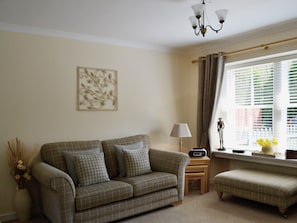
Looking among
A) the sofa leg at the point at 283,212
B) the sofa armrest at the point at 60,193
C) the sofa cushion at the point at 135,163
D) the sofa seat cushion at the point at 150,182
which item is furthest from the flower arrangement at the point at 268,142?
the sofa armrest at the point at 60,193

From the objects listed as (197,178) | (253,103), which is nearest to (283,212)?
(197,178)

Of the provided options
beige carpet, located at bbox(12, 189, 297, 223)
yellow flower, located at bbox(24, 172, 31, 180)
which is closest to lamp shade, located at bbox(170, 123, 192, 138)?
beige carpet, located at bbox(12, 189, 297, 223)

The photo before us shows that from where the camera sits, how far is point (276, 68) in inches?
155

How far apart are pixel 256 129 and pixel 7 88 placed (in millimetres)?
3625

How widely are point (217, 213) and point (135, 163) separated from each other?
1.21 metres

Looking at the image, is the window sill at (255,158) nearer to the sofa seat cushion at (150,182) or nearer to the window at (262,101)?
the window at (262,101)

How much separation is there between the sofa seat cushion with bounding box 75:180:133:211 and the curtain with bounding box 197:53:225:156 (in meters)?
1.86

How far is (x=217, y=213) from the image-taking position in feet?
10.9

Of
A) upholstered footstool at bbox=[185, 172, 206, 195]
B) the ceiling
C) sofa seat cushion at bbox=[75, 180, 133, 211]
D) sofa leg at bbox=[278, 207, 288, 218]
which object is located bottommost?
sofa leg at bbox=[278, 207, 288, 218]

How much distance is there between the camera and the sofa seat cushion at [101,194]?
2789mm

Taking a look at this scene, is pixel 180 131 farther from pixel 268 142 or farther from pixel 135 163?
pixel 268 142

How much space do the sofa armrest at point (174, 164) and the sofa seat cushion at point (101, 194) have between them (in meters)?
0.72

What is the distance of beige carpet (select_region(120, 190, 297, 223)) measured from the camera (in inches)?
123

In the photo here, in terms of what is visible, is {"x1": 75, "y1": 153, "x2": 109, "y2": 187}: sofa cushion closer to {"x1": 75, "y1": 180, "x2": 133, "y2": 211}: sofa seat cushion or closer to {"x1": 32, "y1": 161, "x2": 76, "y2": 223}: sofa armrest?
{"x1": 75, "y1": 180, "x2": 133, "y2": 211}: sofa seat cushion
